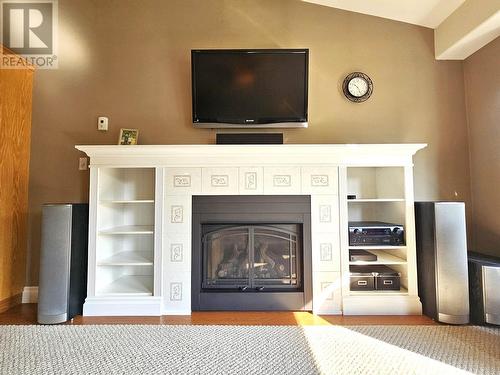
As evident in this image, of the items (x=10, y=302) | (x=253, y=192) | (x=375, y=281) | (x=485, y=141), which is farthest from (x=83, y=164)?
(x=485, y=141)

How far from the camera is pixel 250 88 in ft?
7.86

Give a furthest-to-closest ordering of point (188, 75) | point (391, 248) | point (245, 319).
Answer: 1. point (188, 75)
2. point (391, 248)
3. point (245, 319)

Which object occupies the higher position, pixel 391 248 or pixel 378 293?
pixel 391 248

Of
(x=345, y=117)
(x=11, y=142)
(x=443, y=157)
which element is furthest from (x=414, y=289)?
(x=11, y=142)

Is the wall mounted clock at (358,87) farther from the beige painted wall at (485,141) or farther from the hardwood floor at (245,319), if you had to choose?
the hardwood floor at (245,319)

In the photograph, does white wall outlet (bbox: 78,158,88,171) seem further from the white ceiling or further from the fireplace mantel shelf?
the white ceiling

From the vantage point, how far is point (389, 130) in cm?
253

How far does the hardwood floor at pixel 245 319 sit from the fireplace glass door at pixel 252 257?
199mm

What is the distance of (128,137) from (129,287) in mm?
1278

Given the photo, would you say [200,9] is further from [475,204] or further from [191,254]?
[475,204]

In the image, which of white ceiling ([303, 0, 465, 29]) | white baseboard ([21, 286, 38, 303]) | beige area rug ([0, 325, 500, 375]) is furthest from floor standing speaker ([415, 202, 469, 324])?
white baseboard ([21, 286, 38, 303])

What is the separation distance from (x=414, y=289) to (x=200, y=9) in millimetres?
3051

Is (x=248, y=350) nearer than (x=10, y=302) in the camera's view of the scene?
Yes

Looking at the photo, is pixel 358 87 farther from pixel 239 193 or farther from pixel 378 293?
pixel 378 293
